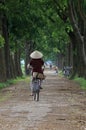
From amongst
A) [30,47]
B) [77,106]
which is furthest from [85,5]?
Result: [30,47]

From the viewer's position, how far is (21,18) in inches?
1395

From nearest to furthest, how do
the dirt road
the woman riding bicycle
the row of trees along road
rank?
the dirt road
the woman riding bicycle
the row of trees along road

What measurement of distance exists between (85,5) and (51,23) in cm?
1423

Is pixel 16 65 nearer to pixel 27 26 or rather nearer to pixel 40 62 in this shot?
pixel 27 26

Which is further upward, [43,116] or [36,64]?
[36,64]

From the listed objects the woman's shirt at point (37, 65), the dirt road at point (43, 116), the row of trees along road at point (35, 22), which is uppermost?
the row of trees along road at point (35, 22)

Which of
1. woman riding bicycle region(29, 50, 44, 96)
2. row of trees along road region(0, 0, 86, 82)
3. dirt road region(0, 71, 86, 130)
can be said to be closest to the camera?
dirt road region(0, 71, 86, 130)

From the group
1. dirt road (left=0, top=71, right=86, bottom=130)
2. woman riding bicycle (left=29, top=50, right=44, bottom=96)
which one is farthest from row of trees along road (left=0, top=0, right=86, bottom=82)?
dirt road (left=0, top=71, right=86, bottom=130)

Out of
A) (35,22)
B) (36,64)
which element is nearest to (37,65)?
(36,64)

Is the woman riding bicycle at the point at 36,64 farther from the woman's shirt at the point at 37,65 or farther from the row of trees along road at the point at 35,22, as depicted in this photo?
the row of trees along road at the point at 35,22

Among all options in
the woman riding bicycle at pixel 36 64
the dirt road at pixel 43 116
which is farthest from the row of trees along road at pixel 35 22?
the dirt road at pixel 43 116

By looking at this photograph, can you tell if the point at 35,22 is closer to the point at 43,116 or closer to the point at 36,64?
the point at 36,64

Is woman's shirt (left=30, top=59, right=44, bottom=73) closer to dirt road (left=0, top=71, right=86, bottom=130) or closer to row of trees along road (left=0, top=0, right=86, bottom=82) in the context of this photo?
dirt road (left=0, top=71, right=86, bottom=130)

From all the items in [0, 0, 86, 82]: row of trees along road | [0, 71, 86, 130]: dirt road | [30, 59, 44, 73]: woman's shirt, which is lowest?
[0, 71, 86, 130]: dirt road
